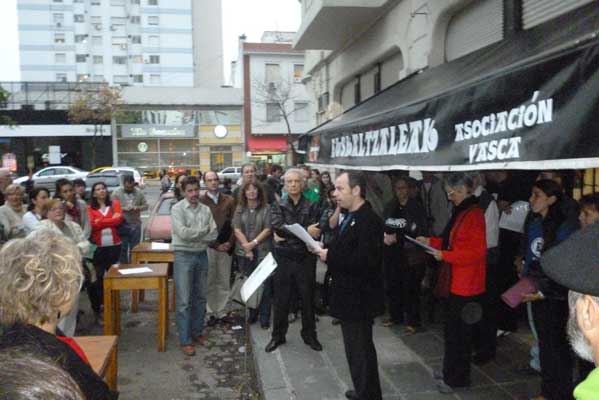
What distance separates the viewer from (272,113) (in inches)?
1662

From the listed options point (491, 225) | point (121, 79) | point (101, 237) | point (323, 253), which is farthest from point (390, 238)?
point (121, 79)

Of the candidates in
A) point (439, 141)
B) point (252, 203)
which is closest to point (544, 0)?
point (439, 141)

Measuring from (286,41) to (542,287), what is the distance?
44.5m

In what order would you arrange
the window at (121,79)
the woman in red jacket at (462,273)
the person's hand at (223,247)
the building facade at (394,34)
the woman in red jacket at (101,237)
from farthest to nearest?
the window at (121,79) → the woman in red jacket at (101,237) → the person's hand at (223,247) → the building facade at (394,34) → the woman in red jacket at (462,273)

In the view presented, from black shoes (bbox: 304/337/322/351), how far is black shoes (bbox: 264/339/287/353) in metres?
0.28

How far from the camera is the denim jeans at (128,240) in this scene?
8280 millimetres

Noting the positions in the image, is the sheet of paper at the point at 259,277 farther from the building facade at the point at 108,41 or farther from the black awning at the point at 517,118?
the building facade at the point at 108,41

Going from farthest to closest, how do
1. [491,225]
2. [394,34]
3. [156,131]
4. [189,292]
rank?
[156,131] < [394,34] < [189,292] < [491,225]

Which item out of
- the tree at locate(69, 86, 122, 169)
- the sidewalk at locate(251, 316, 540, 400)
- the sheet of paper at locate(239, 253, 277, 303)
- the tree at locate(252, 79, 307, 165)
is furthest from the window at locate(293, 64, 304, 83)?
the sheet of paper at locate(239, 253, 277, 303)

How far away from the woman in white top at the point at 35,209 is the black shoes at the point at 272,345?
2.92m

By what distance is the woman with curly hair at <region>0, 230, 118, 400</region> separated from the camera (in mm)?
1926

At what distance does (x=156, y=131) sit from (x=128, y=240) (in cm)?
3401

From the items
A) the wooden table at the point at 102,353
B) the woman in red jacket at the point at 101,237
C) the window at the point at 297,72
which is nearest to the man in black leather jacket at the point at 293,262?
the wooden table at the point at 102,353

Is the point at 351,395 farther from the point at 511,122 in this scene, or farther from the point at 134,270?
the point at 134,270
